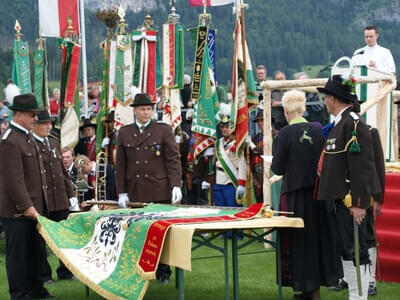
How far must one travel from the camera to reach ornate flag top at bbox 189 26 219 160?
13188 mm

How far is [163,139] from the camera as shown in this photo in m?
9.85

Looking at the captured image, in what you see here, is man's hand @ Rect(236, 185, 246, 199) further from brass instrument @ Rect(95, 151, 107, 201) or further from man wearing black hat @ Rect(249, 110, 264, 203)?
brass instrument @ Rect(95, 151, 107, 201)

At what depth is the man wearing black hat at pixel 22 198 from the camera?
8.70 meters

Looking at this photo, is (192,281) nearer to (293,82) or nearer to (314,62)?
(293,82)

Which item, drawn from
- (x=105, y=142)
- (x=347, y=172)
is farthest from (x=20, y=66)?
(x=347, y=172)

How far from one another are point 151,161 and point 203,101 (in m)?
3.56

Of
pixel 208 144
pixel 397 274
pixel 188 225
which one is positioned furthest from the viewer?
pixel 208 144

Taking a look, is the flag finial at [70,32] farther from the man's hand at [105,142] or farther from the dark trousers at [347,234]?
the dark trousers at [347,234]

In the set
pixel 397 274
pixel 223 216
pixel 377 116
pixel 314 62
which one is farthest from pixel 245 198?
pixel 314 62

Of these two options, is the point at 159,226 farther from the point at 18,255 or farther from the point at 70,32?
the point at 70,32

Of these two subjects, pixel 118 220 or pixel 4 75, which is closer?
pixel 118 220

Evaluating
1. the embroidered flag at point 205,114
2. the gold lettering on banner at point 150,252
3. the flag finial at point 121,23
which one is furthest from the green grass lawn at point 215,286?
the flag finial at point 121,23

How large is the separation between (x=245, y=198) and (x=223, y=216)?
14.9 feet

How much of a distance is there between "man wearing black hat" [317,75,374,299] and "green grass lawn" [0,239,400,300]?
52.8 inches
